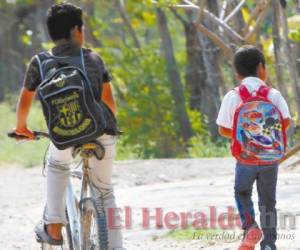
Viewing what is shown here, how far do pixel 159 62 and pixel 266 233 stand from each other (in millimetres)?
12648

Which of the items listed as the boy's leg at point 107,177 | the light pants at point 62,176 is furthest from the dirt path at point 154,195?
the light pants at point 62,176

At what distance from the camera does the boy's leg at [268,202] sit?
253 inches

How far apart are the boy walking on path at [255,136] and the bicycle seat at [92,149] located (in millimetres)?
872

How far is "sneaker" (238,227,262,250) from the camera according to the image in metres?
6.41

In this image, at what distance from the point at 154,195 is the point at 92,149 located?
495cm

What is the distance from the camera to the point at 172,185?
12000 millimetres

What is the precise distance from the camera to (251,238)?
644 cm

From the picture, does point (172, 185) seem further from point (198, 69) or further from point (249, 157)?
point (198, 69)

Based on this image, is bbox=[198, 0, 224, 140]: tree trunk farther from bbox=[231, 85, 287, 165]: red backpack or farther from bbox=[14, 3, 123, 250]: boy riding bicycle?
bbox=[14, 3, 123, 250]: boy riding bicycle

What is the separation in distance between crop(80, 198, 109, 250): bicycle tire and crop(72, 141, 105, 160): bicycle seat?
27 cm

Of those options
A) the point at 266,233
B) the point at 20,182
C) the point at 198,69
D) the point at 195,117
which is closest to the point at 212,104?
the point at 195,117

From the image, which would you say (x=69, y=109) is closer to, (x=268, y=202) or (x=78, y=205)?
(x=78, y=205)

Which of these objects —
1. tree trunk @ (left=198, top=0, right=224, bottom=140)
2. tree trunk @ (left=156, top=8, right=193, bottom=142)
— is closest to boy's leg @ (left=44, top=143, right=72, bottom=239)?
tree trunk @ (left=198, top=0, right=224, bottom=140)

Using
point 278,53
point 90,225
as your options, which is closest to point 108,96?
point 90,225
